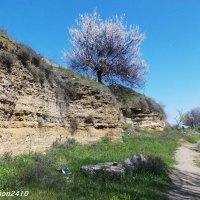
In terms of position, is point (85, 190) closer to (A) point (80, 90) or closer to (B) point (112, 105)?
(A) point (80, 90)

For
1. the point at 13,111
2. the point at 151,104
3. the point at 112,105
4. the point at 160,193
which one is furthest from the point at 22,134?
the point at 151,104

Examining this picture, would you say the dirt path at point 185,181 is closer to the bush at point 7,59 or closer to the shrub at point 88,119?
the shrub at point 88,119

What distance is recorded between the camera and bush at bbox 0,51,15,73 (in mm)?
13227

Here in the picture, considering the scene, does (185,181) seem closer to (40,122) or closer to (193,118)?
(40,122)

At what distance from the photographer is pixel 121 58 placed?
34594 millimetres

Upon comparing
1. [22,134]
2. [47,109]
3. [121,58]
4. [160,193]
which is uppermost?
[121,58]

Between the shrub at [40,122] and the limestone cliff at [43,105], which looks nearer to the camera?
the limestone cliff at [43,105]

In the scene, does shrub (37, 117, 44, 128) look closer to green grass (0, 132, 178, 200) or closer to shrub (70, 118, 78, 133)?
green grass (0, 132, 178, 200)

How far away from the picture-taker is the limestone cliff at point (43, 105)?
43.2ft

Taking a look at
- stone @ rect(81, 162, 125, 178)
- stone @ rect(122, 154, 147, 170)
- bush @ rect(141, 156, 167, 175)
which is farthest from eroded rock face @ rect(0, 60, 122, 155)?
bush @ rect(141, 156, 167, 175)

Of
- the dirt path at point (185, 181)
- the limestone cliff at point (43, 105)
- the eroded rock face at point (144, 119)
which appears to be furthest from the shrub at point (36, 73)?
the eroded rock face at point (144, 119)

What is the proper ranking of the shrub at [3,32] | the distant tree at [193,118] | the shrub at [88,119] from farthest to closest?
the distant tree at [193,118] → the shrub at [88,119] → the shrub at [3,32]

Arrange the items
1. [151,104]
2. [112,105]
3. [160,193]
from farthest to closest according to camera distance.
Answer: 1. [151,104]
2. [112,105]
3. [160,193]

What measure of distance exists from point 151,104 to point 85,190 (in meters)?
25.3
